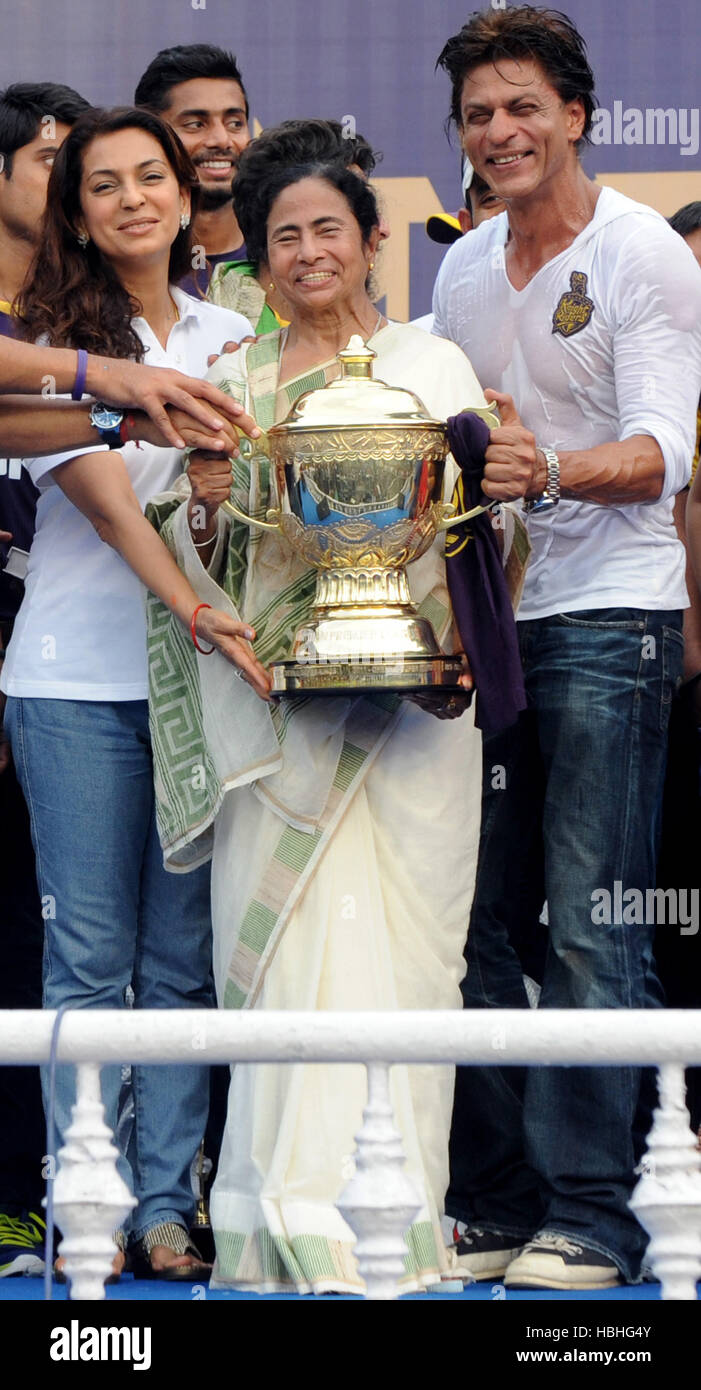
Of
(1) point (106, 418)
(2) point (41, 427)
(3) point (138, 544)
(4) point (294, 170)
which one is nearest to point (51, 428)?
(2) point (41, 427)

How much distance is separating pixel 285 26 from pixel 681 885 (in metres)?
2.58

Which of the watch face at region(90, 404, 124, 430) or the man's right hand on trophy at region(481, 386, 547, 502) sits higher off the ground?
the watch face at region(90, 404, 124, 430)

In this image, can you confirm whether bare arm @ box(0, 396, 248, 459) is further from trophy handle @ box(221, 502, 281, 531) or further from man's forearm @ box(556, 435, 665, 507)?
man's forearm @ box(556, 435, 665, 507)

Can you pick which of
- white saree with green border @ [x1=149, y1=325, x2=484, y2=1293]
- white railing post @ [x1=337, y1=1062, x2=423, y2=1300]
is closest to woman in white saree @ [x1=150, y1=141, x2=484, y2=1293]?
white saree with green border @ [x1=149, y1=325, x2=484, y2=1293]

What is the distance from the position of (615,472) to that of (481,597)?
30 centimetres

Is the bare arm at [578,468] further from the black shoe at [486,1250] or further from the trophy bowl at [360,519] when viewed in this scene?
the black shoe at [486,1250]

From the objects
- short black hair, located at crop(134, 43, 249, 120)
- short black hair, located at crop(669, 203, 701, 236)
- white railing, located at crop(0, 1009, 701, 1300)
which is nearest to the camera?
white railing, located at crop(0, 1009, 701, 1300)

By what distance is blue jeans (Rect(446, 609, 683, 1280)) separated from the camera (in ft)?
11.5

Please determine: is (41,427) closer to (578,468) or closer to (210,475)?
(210,475)

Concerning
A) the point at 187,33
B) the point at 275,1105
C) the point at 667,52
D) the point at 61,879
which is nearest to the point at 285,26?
the point at 187,33

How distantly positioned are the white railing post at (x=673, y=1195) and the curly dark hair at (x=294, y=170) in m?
1.68

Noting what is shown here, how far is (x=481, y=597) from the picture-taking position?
11.4 ft

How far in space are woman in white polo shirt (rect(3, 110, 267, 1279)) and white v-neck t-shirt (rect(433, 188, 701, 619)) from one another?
594 mm

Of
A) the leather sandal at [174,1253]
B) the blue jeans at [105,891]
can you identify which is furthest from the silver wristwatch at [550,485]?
the leather sandal at [174,1253]
